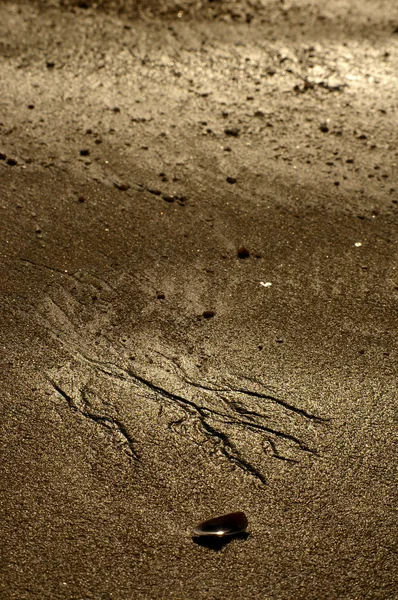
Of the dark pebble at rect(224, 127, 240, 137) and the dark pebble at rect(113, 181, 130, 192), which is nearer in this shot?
the dark pebble at rect(113, 181, 130, 192)

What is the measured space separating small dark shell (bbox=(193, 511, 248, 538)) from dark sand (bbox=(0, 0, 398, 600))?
7 cm

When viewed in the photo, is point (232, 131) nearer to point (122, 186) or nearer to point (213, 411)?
point (122, 186)

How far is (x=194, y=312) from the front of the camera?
479cm

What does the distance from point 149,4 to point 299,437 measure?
6.37m

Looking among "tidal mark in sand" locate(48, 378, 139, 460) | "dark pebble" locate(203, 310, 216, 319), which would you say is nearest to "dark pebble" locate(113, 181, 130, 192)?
"dark pebble" locate(203, 310, 216, 319)

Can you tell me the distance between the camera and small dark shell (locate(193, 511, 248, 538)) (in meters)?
3.56

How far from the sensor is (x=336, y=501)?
3.75 m

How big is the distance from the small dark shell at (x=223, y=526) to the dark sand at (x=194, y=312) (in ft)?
0.24

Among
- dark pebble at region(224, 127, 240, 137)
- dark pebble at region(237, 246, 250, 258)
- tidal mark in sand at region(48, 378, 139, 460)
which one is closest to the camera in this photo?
tidal mark in sand at region(48, 378, 139, 460)

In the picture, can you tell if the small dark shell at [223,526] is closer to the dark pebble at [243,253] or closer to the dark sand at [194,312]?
the dark sand at [194,312]

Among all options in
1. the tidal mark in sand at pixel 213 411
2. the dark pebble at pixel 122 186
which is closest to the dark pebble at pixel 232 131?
the dark pebble at pixel 122 186

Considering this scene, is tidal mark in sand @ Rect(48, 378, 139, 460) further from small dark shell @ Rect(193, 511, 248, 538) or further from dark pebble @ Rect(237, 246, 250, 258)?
dark pebble @ Rect(237, 246, 250, 258)

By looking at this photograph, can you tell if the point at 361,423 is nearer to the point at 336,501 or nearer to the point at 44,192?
the point at 336,501

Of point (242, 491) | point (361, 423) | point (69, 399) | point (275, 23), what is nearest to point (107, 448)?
point (69, 399)
